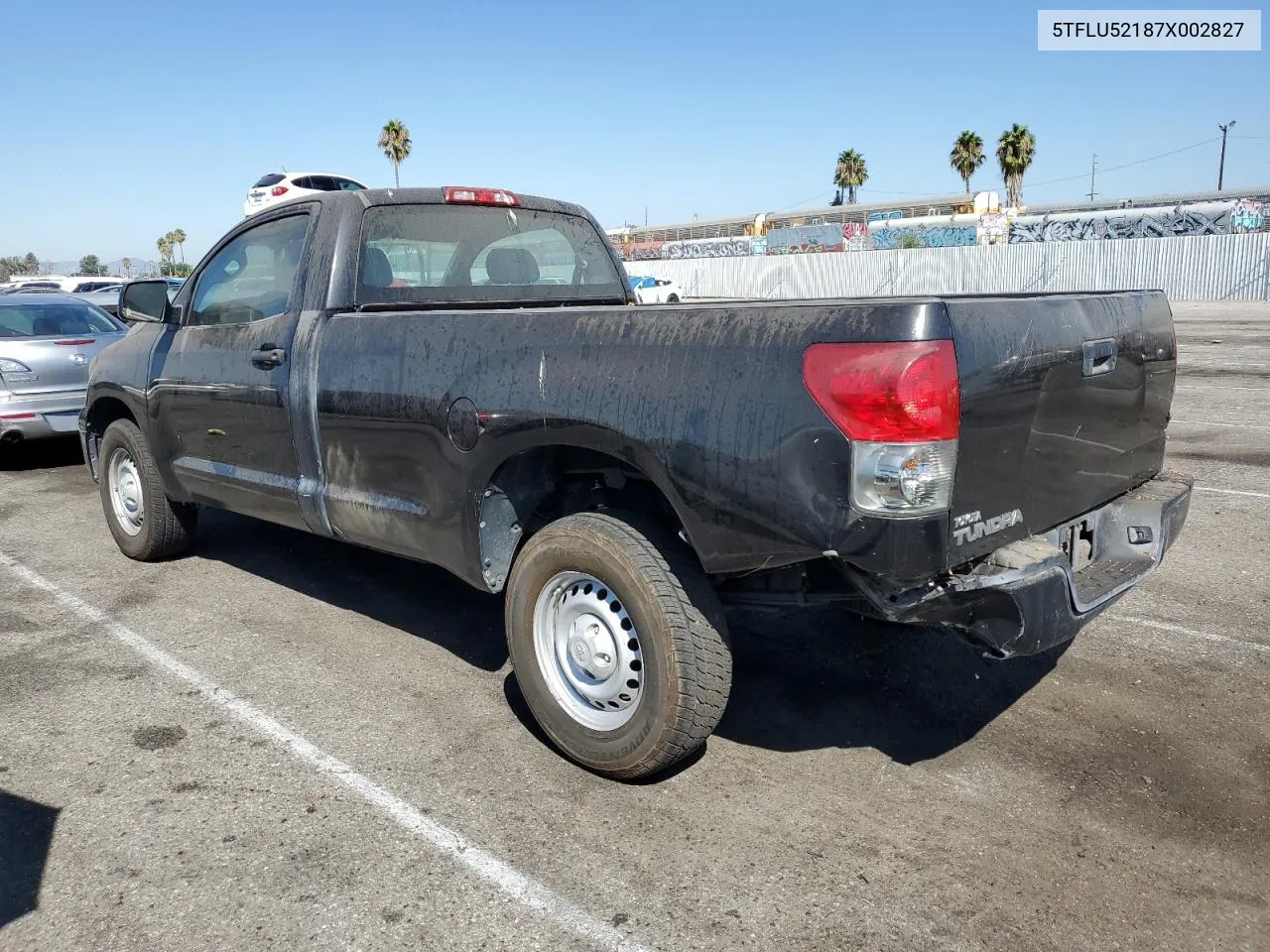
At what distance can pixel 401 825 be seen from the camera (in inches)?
124

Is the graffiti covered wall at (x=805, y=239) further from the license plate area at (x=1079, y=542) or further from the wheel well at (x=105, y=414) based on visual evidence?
the license plate area at (x=1079, y=542)

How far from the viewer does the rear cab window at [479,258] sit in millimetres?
4551

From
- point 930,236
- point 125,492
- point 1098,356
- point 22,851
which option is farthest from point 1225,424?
point 930,236

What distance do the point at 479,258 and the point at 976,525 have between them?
292cm

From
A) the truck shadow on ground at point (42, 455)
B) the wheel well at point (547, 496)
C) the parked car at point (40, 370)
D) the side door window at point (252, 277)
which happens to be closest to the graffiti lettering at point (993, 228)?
the truck shadow on ground at point (42, 455)

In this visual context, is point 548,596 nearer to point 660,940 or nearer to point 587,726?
point 587,726

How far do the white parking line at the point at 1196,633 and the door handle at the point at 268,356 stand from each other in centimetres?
401

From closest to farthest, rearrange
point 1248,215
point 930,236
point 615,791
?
point 615,791 → point 1248,215 → point 930,236

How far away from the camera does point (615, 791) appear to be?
337 centimetres

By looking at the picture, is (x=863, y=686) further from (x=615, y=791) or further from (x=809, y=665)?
(x=615, y=791)

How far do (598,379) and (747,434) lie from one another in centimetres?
59

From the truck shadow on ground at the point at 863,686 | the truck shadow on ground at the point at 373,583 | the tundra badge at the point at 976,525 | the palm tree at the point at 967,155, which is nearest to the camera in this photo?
the tundra badge at the point at 976,525

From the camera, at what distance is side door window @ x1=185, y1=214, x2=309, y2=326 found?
4680 mm

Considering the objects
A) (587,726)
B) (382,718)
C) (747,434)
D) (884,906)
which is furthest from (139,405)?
(884,906)
